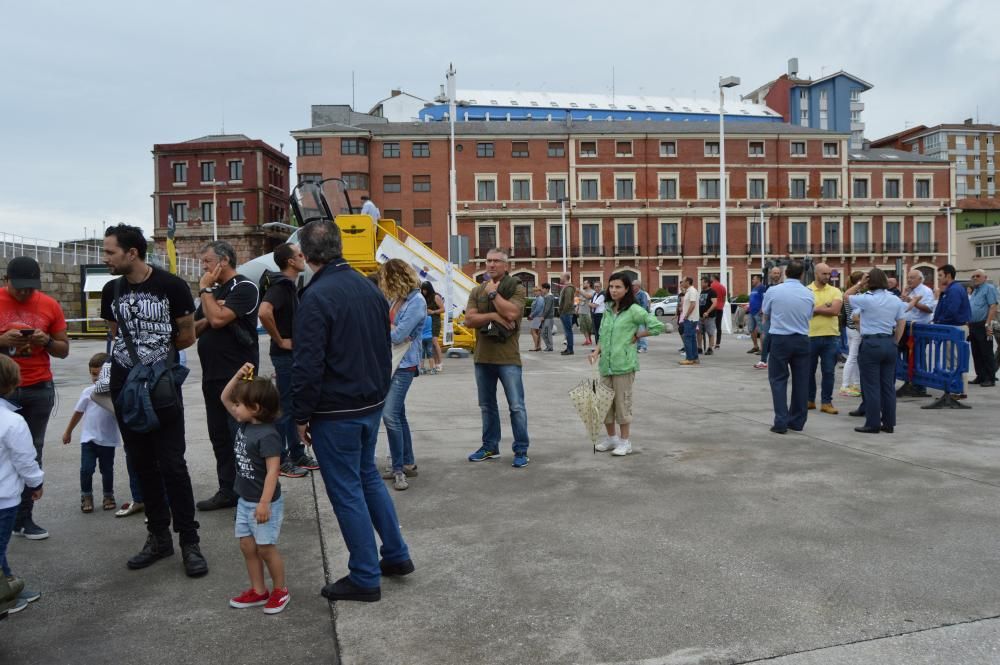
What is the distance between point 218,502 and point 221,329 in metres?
1.27

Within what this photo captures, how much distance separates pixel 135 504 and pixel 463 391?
6.84 m

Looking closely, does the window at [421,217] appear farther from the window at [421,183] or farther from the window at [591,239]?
the window at [591,239]

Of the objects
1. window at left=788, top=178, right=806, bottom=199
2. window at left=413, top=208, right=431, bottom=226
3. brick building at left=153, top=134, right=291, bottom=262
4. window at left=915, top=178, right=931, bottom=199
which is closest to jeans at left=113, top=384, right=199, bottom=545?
window at left=413, top=208, right=431, bottom=226

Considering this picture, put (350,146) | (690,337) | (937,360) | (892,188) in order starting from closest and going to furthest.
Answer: (937,360) → (690,337) → (350,146) → (892,188)

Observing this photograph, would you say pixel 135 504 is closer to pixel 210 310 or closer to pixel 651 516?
pixel 210 310

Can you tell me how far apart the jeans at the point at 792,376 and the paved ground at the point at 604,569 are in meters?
0.76

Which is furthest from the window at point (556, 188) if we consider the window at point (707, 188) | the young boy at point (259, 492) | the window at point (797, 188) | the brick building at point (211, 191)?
the young boy at point (259, 492)

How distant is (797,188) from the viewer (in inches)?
2495

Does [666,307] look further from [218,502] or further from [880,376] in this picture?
[218,502]

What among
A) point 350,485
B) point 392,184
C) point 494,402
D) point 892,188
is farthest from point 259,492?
point 892,188

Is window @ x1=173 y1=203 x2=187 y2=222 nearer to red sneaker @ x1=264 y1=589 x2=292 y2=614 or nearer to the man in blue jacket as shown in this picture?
the man in blue jacket

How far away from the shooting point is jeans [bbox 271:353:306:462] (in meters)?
6.51

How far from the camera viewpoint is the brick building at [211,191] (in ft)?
214

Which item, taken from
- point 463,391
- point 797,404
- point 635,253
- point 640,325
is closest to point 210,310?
point 640,325
